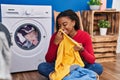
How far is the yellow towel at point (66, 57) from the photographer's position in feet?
5.58

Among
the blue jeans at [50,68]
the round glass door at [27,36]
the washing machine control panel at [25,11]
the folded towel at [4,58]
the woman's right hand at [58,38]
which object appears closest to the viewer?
the folded towel at [4,58]

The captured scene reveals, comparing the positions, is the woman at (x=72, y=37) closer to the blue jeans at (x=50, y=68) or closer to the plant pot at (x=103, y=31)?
the blue jeans at (x=50, y=68)

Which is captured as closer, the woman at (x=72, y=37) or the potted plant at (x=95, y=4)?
the woman at (x=72, y=37)

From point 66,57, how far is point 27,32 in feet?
2.56

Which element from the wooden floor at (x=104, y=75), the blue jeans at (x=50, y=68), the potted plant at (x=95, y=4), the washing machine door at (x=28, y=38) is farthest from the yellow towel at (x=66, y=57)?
the potted plant at (x=95, y=4)

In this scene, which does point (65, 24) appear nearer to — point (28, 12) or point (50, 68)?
point (50, 68)

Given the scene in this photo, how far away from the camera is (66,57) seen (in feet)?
5.78

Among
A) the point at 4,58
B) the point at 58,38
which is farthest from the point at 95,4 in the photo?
the point at 4,58

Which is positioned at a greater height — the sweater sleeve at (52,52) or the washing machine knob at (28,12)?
the washing machine knob at (28,12)

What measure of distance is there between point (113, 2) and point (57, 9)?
3.60 feet

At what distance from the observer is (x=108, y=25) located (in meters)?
2.93

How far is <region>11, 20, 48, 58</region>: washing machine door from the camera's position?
2.30 m

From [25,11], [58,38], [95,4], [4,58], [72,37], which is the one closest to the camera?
[4,58]

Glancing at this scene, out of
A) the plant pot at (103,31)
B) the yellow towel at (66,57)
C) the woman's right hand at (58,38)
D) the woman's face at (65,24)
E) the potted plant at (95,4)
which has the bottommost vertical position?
the yellow towel at (66,57)
